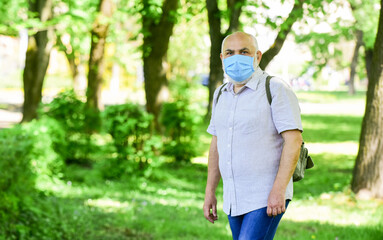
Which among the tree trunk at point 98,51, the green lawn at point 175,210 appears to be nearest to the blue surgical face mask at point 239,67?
the green lawn at point 175,210

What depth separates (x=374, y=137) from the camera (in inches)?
341

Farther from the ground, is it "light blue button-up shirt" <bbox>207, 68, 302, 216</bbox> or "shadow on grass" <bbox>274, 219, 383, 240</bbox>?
"light blue button-up shirt" <bbox>207, 68, 302, 216</bbox>

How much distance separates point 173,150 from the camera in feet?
49.2

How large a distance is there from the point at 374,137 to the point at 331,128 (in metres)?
17.0

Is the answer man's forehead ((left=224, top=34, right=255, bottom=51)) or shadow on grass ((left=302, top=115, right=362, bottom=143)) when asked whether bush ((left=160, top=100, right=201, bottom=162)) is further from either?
man's forehead ((left=224, top=34, right=255, bottom=51))

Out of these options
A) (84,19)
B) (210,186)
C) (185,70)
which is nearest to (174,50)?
(185,70)

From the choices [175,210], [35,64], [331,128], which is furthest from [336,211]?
[331,128]

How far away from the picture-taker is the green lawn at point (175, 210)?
7.02m

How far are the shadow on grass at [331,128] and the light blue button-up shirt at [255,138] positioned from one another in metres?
15.1

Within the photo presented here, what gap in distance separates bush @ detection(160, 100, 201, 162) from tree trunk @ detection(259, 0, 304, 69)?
16.1 feet

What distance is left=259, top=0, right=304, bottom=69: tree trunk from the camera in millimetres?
9656

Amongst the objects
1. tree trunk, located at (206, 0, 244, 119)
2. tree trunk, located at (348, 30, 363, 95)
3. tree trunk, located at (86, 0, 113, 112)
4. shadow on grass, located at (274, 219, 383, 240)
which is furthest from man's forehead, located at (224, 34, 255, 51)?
tree trunk, located at (348, 30, 363, 95)

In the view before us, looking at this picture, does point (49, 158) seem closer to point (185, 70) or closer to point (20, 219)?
point (20, 219)

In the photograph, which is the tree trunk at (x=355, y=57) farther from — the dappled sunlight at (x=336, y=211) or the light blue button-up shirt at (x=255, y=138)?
the light blue button-up shirt at (x=255, y=138)
